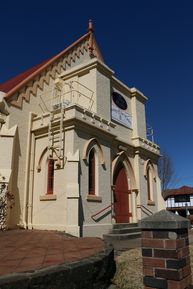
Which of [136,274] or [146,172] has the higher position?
[146,172]

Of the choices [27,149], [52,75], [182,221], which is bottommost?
[182,221]

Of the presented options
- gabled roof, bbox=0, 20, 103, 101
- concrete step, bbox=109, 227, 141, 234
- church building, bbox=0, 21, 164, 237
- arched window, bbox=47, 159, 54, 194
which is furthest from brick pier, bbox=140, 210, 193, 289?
gabled roof, bbox=0, 20, 103, 101

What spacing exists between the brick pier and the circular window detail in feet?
50.1

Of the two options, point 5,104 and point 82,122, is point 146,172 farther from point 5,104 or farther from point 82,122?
point 5,104

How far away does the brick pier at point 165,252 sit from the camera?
3.96m

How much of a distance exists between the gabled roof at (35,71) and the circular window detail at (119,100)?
423cm

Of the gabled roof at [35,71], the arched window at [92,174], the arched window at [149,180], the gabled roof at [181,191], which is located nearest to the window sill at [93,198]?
the arched window at [92,174]

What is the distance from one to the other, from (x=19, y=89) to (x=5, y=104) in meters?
1.36

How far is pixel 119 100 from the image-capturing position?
19.5 meters

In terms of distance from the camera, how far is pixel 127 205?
711 inches

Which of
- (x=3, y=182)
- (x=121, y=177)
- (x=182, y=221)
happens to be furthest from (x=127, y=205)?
(x=182, y=221)

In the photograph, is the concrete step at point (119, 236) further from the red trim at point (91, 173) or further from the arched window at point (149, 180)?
the arched window at point (149, 180)

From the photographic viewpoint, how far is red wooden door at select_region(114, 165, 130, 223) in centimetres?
1720

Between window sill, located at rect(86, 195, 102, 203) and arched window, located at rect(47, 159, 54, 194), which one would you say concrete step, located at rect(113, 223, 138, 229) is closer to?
window sill, located at rect(86, 195, 102, 203)
